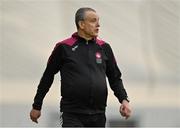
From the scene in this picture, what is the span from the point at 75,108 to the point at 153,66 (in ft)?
13.4

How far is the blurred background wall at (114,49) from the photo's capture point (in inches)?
359

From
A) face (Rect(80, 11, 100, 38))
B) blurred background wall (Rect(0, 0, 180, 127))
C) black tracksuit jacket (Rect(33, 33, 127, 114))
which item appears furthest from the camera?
blurred background wall (Rect(0, 0, 180, 127))

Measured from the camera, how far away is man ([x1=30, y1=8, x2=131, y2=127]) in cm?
539

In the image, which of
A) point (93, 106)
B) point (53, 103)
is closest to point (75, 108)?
point (93, 106)

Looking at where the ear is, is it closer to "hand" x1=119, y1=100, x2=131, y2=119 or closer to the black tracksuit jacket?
the black tracksuit jacket

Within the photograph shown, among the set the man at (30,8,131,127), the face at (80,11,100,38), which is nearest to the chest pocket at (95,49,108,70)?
the man at (30,8,131,127)

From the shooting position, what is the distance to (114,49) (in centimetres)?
934

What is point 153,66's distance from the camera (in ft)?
30.9

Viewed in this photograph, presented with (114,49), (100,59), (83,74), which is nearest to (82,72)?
(83,74)

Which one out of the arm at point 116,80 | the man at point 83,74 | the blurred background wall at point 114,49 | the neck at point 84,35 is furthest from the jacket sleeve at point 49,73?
the blurred background wall at point 114,49

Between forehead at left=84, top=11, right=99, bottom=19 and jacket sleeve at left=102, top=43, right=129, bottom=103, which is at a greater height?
forehead at left=84, top=11, right=99, bottom=19

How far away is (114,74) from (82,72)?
11.9 inches

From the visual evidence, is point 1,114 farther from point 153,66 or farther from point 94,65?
point 94,65

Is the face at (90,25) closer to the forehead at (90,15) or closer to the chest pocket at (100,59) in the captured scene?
the forehead at (90,15)
